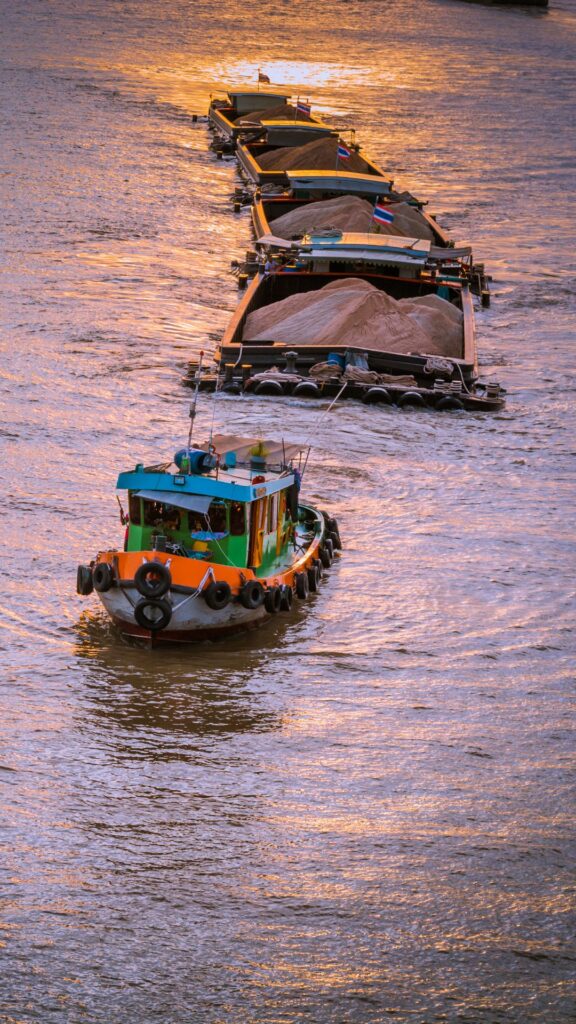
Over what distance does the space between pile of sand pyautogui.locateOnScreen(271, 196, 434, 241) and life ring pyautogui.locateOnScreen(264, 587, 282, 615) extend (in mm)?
24740

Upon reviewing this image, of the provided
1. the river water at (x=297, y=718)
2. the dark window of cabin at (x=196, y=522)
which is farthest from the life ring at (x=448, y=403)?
the dark window of cabin at (x=196, y=522)

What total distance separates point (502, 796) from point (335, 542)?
6.78 meters

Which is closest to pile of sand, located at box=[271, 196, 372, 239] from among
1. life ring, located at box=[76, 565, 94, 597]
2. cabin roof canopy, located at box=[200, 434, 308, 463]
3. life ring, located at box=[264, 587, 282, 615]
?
cabin roof canopy, located at box=[200, 434, 308, 463]

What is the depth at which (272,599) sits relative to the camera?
18.9m

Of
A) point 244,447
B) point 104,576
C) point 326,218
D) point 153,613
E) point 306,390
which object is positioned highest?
point 326,218

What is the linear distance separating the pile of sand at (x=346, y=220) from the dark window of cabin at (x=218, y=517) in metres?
24.5

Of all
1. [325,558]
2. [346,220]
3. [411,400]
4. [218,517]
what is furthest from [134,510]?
[346,220]

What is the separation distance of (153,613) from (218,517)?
5.42 feet

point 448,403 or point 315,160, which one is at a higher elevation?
point 315,160

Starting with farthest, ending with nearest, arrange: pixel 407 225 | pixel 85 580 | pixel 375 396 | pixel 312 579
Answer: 1. pixel 407 225
2. pixel 375 396
3. pixel 312 579
4. pixel 85 580

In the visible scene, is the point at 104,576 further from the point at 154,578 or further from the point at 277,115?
the point at 277,115

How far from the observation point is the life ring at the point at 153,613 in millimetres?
17828

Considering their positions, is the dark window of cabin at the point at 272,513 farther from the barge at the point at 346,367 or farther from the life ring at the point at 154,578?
the barge at the point at 346,367

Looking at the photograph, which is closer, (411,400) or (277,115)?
(411,400)
